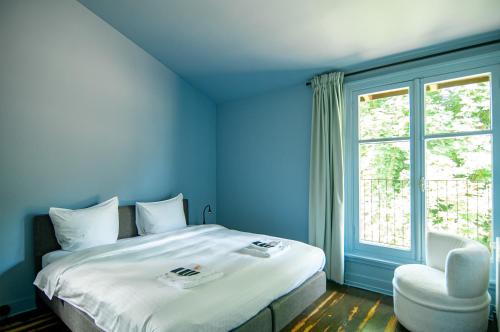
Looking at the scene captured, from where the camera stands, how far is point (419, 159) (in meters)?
2.87

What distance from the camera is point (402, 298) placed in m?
2.27

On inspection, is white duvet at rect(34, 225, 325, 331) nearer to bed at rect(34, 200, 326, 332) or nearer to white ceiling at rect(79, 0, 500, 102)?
bed at rect(34, 200, 326, 332)

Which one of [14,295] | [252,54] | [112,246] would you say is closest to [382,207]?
[252,54]

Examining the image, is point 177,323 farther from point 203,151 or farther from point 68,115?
point 203,151

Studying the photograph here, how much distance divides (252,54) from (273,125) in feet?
3.48

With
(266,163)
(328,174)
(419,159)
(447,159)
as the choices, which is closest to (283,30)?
(328,174)

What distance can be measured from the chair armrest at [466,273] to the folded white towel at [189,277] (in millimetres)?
1678

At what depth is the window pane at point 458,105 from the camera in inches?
102

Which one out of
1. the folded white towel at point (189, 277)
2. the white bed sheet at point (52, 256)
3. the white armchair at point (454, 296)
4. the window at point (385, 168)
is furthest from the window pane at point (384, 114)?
the white bed sheet at point (52, 256)

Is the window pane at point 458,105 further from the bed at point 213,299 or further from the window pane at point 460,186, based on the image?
the bed at point 213,299

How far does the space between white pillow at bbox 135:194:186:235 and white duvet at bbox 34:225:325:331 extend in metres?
0.42

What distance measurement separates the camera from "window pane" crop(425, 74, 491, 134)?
8.50ft

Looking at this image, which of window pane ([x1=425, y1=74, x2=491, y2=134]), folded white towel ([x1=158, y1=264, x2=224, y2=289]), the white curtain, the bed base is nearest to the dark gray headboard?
the bed base

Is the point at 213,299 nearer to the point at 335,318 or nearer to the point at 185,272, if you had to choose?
the point at 185,272
